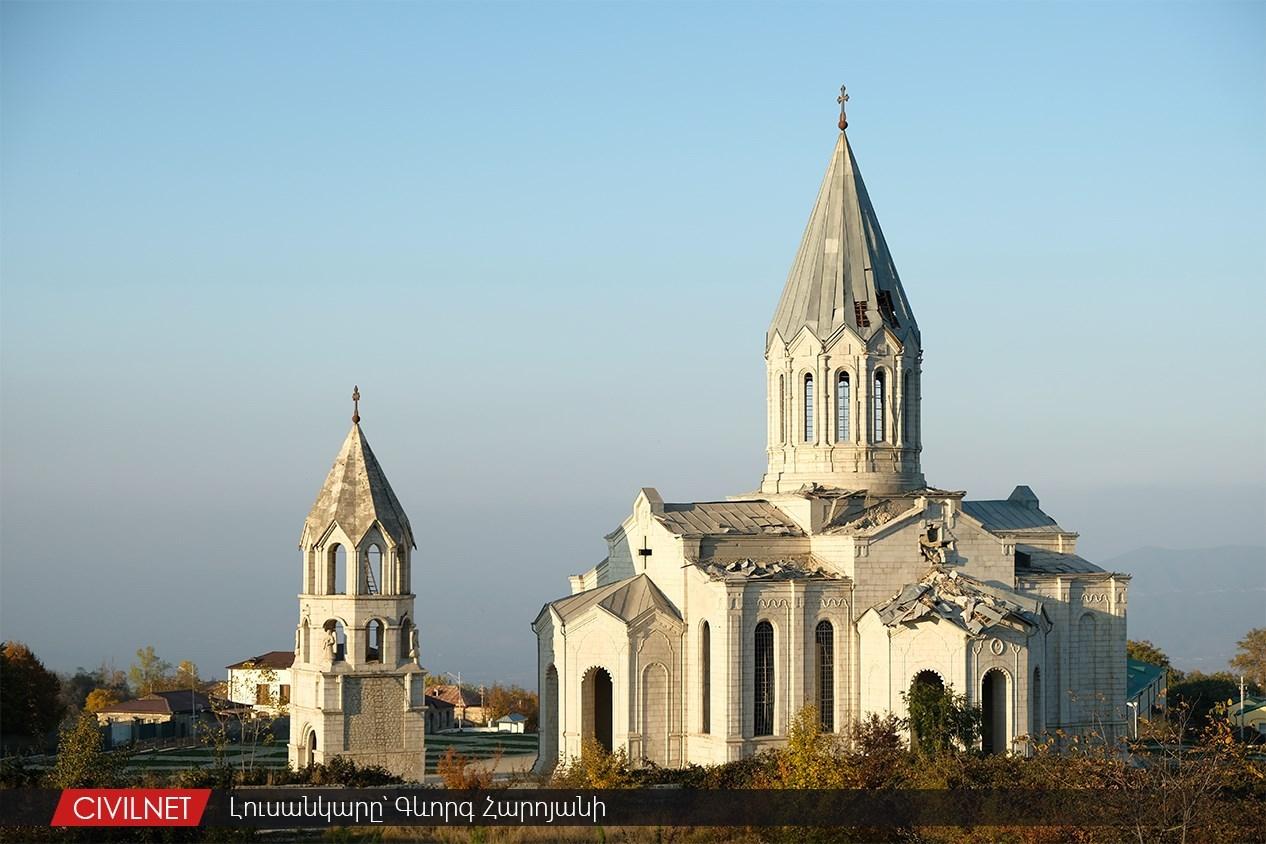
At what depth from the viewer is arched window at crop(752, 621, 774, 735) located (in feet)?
151

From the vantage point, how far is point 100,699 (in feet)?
263

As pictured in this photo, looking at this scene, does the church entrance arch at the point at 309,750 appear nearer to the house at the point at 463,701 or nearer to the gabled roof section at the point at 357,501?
the gabled roof section at the point at 357,501

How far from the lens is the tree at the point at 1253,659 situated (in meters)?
89.3

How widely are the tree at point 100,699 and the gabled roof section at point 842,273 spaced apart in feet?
127

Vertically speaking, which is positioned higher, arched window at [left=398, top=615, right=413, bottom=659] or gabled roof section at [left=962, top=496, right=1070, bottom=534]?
gabled roof section at [left=962, top=496, right=1070, bottom=534]

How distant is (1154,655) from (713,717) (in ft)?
141

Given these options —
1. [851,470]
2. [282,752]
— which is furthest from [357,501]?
[851,470]

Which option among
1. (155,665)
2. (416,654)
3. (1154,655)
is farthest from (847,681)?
(155,665)

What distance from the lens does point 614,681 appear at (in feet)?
153

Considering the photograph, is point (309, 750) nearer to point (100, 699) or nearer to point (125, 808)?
point (125, 808)

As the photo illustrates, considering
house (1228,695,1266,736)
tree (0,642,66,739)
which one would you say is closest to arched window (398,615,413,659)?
tree (0,642,66,739)

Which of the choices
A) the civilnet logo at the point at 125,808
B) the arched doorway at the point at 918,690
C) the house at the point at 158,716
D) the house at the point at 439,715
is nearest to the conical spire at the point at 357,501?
the civilnet logo at the point at 125,808

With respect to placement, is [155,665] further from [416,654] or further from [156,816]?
[156,816]

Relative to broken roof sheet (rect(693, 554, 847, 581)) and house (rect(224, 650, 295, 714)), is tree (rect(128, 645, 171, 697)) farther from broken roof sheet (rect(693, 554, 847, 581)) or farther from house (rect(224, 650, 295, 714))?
broken roof sheet (rect(693, 554, 847, 581))
